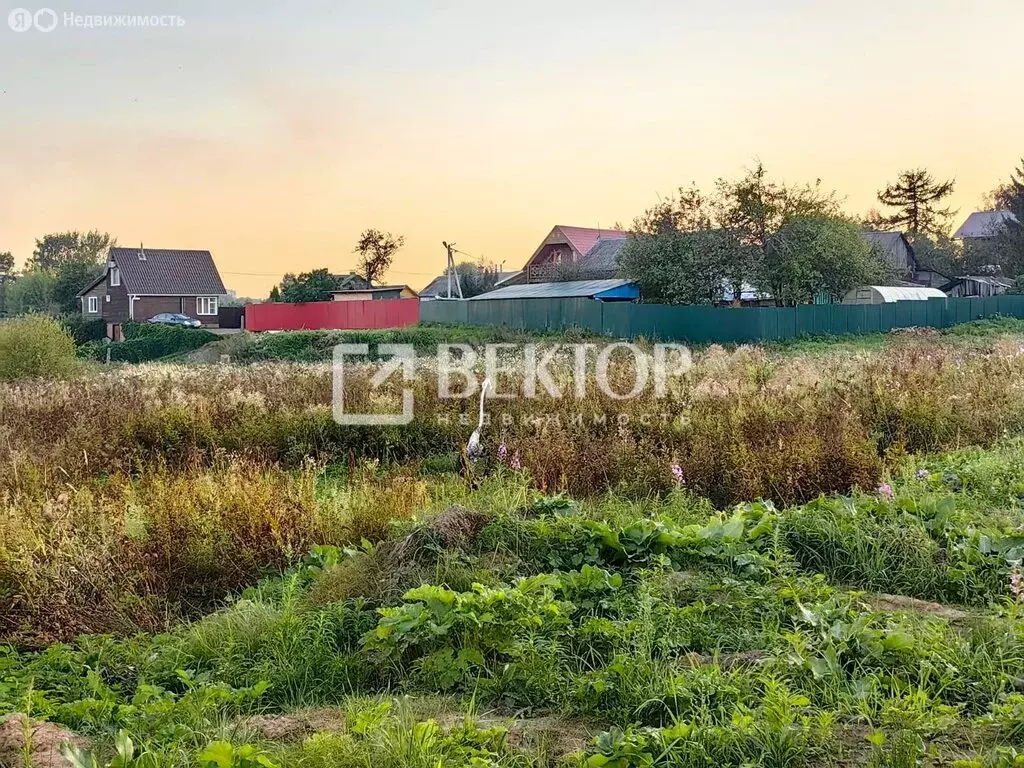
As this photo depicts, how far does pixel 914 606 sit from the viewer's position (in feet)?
12.1

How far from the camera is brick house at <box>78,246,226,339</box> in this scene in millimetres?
47594

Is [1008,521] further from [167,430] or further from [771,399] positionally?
[167,430]

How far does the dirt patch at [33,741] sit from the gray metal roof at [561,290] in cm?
2864

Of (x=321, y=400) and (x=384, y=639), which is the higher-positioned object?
(x=321, y=400)

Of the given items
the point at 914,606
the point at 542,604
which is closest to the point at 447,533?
the point at 542,604

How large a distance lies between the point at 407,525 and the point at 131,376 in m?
9.72

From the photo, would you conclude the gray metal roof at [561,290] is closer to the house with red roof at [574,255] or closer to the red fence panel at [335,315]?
the house with red roof at [574,255]

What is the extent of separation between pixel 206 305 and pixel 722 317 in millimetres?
35610

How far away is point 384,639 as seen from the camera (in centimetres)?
344

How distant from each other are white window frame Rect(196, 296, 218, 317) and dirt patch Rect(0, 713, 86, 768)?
164 ft

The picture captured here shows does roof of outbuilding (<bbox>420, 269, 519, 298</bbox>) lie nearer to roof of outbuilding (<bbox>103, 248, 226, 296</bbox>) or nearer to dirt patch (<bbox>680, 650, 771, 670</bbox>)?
roof of outbuilding (<bbox>103, 248, 226, 296</bbox>)

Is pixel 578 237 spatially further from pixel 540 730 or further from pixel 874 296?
pixel 540 730

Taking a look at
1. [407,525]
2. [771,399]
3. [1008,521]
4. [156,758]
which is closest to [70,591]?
[407,525]

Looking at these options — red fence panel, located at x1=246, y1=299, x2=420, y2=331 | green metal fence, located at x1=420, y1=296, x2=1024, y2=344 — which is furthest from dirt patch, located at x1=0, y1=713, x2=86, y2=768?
red fence panel, located at x1=246, y1=299, x2=420, y2=331
